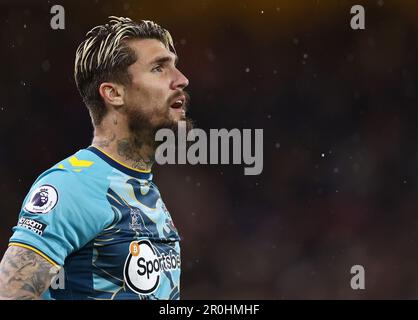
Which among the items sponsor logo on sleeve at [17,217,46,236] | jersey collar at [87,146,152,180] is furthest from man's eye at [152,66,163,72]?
sponsor logo on sleeve at [17,217,46,236]

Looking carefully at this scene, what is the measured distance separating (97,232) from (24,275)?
0.33 meters

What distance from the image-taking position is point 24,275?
2.49 m

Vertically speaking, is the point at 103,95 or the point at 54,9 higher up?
the point at 54,9

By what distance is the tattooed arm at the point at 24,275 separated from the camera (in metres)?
2.49

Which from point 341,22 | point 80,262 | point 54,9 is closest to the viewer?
point 80,262

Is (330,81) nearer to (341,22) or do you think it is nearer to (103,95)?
(341,22)

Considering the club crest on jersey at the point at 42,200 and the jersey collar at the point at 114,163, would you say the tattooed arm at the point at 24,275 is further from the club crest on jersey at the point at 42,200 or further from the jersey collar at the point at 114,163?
the jersey collar at the point at 114,163

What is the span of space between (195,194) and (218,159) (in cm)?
59

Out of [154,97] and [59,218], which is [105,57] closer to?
[154,97]

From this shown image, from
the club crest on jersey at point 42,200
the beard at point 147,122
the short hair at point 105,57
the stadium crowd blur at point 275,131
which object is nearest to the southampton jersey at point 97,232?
the club crest on jersey at point 42,200

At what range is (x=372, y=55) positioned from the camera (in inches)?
371

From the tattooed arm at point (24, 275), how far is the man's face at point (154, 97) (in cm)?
83
